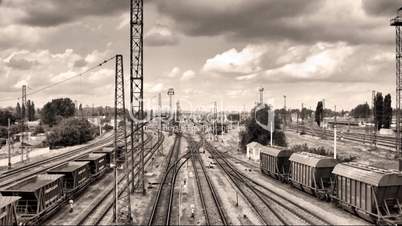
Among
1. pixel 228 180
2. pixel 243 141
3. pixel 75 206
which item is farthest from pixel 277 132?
pixel 75 206

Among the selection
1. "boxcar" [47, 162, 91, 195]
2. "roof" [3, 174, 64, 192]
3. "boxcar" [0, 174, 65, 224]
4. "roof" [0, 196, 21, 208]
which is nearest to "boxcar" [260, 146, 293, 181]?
"boxcar" [47, 162, 91, 195]

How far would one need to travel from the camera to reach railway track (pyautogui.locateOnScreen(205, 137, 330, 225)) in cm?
2400

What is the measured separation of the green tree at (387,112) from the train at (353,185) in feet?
258

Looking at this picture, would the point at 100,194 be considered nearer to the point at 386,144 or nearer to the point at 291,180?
the point at 291,180

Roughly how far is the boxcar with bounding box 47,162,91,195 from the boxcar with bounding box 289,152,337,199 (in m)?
19.6

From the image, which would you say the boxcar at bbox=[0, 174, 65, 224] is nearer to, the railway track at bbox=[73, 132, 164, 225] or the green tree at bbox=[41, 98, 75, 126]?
the railway track at bbox=[73, 132, 164, 225]

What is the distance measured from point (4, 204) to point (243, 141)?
2155 inches

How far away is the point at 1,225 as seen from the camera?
62.8ft

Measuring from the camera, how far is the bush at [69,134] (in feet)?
280

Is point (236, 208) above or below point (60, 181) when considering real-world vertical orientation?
below

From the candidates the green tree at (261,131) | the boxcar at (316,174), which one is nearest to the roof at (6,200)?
the boxcar at (316,174)

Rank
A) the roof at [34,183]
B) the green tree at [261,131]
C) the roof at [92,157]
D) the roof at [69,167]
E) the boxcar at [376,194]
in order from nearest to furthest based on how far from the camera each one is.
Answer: the boxcar at [376,194] < the roof at [34,183] < the roof at [69,167] < the roof at [92,157] < the green tree at [261,131]

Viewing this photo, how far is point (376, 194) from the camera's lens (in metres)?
22.0

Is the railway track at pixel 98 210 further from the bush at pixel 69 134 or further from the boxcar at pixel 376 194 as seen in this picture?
the bush at pixel 69 134
